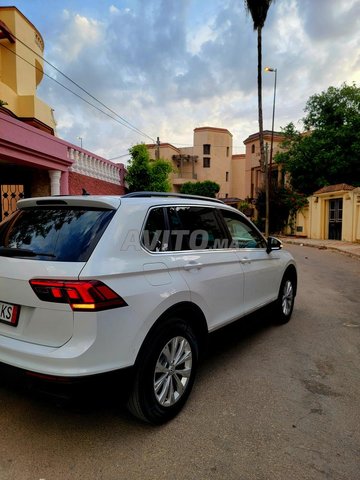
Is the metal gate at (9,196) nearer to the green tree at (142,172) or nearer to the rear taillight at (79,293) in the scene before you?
the green tree at (142,172)

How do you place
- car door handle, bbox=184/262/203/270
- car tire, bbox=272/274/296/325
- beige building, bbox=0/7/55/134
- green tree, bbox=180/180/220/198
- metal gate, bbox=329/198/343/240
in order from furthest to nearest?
green tree, bbox=180/180/220/198
metal gate, bbox=329/198/343/240
beige building, bbox=0/7/55/134
car tire, bbox=272/274/296/325
car door handle, bbox=184/262/203/270

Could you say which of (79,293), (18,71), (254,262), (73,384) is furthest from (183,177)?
(73,384)

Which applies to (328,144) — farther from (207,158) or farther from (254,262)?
(207,158)

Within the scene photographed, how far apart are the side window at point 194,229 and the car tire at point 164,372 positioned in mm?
680

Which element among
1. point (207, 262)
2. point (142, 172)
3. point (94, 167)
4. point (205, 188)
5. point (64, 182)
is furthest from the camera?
point (205, 188)

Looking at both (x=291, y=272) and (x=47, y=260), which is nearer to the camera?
(x=47, y=260)

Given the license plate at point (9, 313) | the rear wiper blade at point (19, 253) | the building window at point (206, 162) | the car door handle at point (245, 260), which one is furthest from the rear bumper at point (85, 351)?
the building window at point (206, 162)

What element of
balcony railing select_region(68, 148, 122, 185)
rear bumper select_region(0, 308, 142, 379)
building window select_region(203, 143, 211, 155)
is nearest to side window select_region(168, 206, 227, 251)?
rear bumper select_region(0, 308, 142, 379)

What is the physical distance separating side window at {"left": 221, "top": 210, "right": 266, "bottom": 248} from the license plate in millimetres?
2197

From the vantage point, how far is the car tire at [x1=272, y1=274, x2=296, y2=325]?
4.73 meters

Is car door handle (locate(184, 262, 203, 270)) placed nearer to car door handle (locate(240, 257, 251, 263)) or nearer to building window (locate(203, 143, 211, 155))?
car door handle (locate(240, 257, 251, 263))

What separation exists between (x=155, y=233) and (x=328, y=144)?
22.8 meters

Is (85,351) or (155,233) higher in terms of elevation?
(155,233)

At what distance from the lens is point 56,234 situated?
2.43 metres
